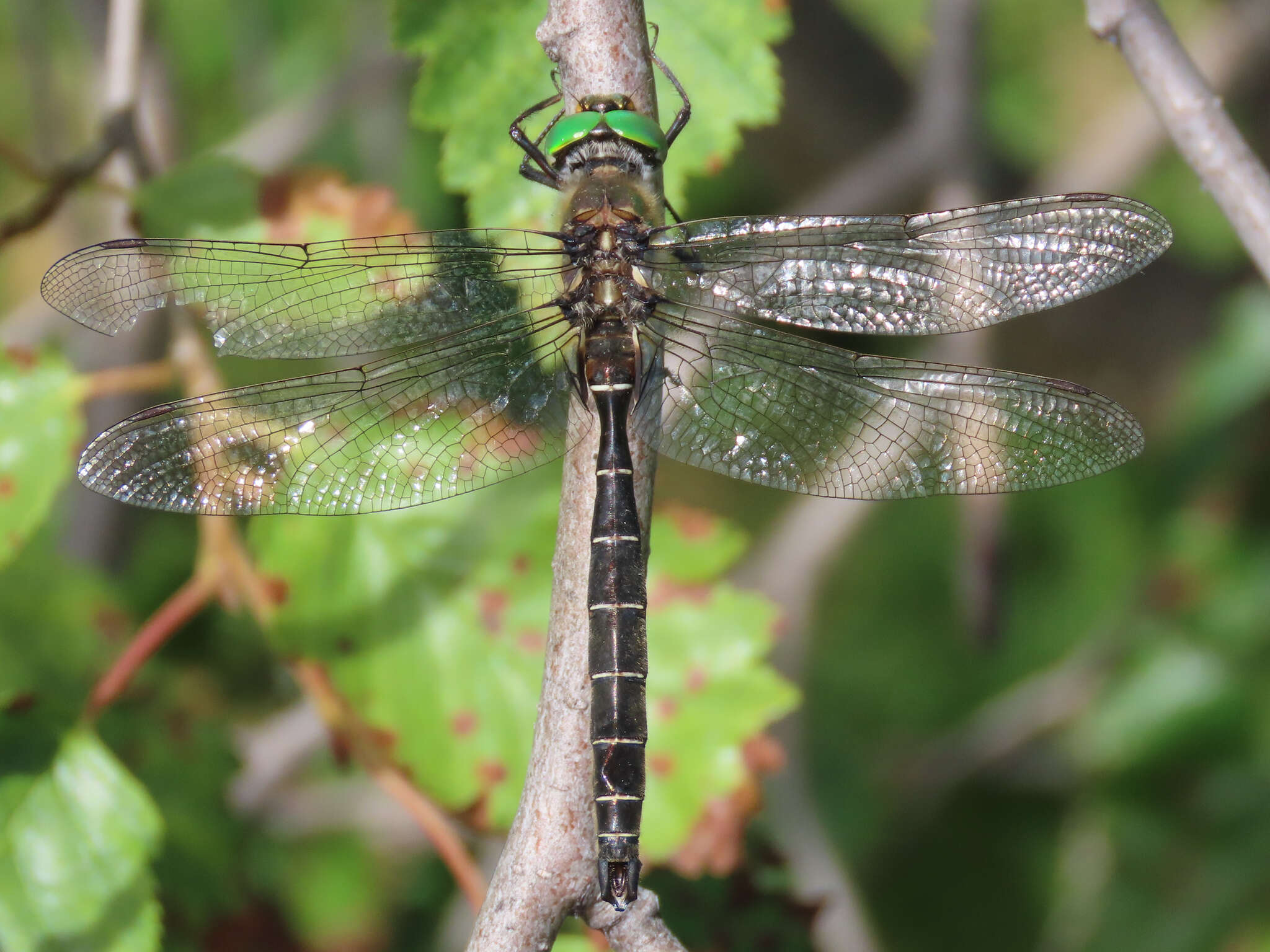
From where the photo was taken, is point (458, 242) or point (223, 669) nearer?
point (458, 242)

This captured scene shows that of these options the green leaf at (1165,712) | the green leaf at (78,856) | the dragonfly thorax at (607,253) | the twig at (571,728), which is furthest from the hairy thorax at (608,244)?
the green leaf at (1165,712)

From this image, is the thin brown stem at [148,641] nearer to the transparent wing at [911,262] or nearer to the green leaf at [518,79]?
the green leaf at [518,79]

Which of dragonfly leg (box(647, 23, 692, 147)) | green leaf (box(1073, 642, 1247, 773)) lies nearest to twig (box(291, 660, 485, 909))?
dragonfly leg (box(647, 23, 692, 147))

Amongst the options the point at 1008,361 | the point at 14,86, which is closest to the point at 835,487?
the point at 1008,361

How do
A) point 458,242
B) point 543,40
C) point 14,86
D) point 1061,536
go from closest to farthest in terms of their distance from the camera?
point 543,40
point 458,242
point 1061,536
point 14,86

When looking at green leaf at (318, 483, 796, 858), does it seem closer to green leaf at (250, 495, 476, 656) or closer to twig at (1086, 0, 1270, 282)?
green leaf at (250, 495, 476, 656)

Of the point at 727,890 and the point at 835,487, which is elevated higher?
the point at 835,487

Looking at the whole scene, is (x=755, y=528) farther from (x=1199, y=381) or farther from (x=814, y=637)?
(x=1199, y=381)
